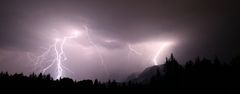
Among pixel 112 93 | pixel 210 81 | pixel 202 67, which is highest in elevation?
pixel 202 67

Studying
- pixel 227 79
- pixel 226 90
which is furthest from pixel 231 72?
pixel 226 90

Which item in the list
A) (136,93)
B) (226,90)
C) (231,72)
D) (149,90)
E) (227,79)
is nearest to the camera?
(226,90)

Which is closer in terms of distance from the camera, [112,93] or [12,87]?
[12,87]

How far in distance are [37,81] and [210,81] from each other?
69374 mm

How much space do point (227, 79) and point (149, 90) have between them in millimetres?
30253

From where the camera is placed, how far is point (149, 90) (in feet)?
268

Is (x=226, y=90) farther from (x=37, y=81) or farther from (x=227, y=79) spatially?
(x=37, y=81)

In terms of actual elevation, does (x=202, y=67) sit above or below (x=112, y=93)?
above

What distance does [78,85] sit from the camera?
293 ft

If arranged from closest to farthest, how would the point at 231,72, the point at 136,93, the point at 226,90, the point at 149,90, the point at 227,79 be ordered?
the point at 226,90, the point at 227,79, the point at 231,72, the point at 149,90, the point at 136,93

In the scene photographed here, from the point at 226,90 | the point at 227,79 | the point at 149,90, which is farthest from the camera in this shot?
→ the point at 149,90

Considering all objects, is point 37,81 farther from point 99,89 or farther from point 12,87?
point 99,89

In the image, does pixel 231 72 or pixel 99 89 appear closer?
pixel 231 72

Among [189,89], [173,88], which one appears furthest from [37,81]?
[189,89]
